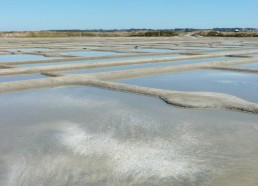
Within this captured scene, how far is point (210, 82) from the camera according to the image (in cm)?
969

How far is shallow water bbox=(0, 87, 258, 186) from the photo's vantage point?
146 inches

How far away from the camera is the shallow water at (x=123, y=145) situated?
370 centimetres

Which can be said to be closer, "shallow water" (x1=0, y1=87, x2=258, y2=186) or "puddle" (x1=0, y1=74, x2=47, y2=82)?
"shallow water" (x1=0, y1=87, x2=258, y2=186)

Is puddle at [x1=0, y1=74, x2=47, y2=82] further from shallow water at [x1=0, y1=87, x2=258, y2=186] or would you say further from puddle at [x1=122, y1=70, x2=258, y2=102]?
shallow water at [x1=0, y1=87, x2=258, y2=186]

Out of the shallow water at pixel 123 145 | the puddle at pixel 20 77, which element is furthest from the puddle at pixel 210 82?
the puddle at pixel 20 77

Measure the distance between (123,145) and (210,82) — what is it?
5.57m

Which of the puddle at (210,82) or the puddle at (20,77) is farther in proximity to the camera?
the puddle at (20,77)

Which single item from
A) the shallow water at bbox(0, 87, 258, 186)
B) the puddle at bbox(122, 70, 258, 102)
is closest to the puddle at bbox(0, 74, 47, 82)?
the puddle at bbox(122, 70, 258, 102)

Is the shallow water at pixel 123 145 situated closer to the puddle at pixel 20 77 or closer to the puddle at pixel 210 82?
the puddle at pixel 210 82

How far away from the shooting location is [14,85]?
8.70m

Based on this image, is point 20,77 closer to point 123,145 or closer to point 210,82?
point 210,82

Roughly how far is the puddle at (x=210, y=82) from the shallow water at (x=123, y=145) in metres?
1.99

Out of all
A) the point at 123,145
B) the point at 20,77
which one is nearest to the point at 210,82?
the point at 20,77

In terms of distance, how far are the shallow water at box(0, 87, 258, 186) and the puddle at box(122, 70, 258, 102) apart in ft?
6.51
